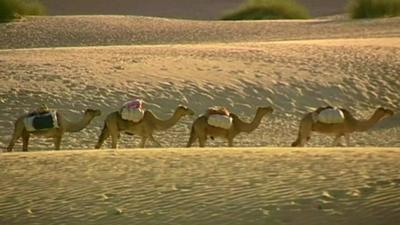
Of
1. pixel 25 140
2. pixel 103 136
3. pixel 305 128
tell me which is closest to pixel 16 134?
pixel 25 140

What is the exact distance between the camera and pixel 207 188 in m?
10.1

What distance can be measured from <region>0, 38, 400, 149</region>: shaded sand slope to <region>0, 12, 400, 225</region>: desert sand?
36mm

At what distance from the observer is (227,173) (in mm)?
10812

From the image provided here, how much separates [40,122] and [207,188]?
5.41m

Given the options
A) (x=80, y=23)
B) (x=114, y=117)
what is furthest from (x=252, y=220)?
(x=80, y=23)

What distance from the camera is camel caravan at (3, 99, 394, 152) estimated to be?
49.6ft

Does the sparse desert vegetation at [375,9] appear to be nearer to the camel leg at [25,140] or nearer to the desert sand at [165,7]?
the desert sand at [165,7]

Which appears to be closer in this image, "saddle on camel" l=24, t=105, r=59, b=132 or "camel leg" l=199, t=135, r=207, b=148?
"saddle on camel" l=24, t=105, r=59, b=132

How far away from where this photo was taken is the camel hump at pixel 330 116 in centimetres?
1538

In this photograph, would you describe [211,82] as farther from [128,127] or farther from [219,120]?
[219,120]

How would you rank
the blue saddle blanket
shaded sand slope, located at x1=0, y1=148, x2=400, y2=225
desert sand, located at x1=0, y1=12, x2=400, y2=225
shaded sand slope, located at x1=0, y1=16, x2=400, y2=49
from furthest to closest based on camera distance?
shaded sand slope, located at x1=0, y1=16, x2=400, y2=49 < the blue saddle blanket < desert sand, located at x1=0, y1=12, x2=400, y2=225 < shaded sand slope, located at x1=0, y1=148, x2=400, y2=225

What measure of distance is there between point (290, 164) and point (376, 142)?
20.1 ft

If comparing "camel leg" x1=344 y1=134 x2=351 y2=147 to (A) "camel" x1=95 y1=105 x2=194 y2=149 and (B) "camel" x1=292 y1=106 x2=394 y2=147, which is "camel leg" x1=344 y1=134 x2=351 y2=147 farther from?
(A) "camel" x1=95 y1=105 x2=194 y2=149

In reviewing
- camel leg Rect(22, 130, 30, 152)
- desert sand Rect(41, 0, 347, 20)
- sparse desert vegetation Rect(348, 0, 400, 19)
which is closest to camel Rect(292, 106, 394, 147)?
camel leg Rect(22, 130, 30, 152)
